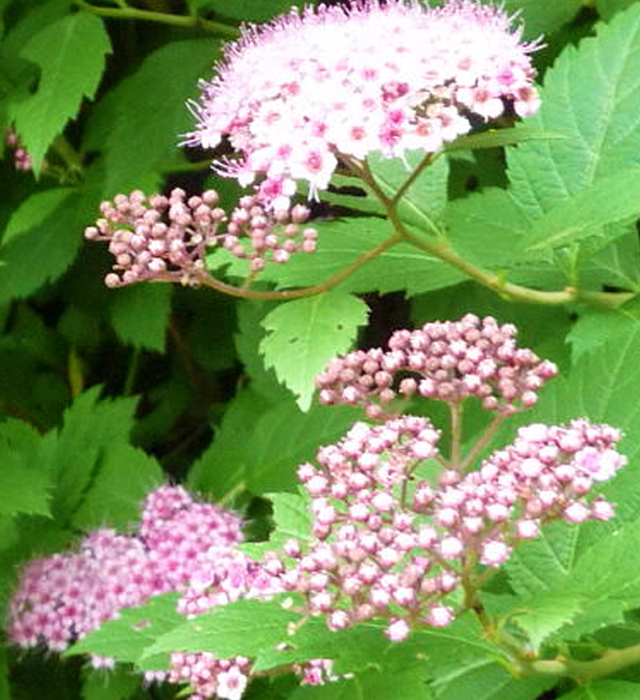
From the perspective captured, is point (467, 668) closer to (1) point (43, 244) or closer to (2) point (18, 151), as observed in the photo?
(1) point (43, 244)

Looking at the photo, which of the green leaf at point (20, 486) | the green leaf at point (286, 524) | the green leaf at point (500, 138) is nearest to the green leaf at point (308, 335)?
the green leaf at point (286, 524)

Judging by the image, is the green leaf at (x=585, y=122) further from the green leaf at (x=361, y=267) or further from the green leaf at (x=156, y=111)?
the green leaf at (x=156, y=111)

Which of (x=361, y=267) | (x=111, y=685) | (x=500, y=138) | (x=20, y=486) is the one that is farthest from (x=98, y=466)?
(x=500, y=138)

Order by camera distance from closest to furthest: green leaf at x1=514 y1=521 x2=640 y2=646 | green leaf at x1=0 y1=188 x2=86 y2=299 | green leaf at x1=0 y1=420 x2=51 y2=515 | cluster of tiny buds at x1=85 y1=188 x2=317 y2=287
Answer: green leaf at x1=514 y1=521 x2=640 y2=646, cluster of tiny buds at x1=85 y1=188 x2=317 y2=287, green leaf at x1=0 y1=420 x2=51 y2=515, green leaf at x1=0 y1=188 x2=86 y2=299

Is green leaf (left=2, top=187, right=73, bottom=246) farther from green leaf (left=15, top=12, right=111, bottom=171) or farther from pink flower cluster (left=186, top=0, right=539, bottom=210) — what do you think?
pink flower cluster (left=186, top=0, right=539, bottom=210)

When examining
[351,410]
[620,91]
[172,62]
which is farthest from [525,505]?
[172,62]

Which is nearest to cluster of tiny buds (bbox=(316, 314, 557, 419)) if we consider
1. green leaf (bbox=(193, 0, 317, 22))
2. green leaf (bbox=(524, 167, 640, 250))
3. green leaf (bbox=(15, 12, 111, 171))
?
green leaf (bbox=(524, 167, 640, 250))

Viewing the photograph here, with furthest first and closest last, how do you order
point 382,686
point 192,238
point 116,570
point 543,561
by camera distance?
1. point 116,570
2. point 192,238
3. point 543,561
4. point 382,686
